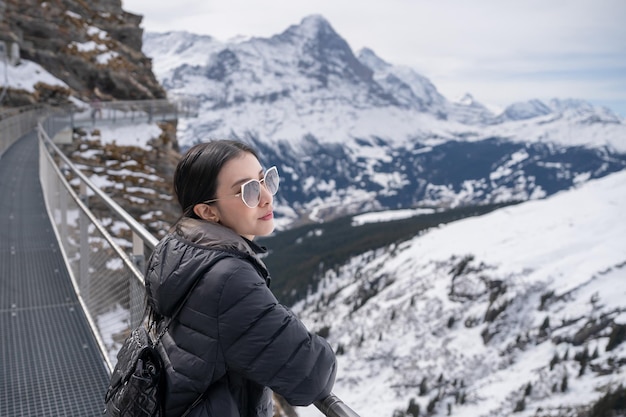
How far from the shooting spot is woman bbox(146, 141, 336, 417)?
7.51 ft

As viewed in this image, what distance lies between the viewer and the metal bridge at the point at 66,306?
15.8ft

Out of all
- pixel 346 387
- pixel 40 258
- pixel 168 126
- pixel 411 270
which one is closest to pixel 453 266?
pixel 411 270

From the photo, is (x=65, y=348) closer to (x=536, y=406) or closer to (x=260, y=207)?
(x=260, y=207)

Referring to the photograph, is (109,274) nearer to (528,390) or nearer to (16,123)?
(16,123)

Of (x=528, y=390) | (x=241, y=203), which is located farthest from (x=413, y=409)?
(x=241, y=203)

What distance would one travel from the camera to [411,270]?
541 ft

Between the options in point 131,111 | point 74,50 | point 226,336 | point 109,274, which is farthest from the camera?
point 74,50

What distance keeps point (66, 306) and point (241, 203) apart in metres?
5.52

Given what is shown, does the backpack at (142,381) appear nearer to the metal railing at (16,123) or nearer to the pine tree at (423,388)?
the metal railing at (16,123)

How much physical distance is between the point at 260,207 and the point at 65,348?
14.0 ft

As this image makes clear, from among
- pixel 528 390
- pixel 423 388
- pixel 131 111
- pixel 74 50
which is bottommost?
pixel 423 388

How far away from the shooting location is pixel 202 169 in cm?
266

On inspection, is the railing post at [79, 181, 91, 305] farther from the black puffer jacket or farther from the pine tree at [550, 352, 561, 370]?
the pine tree at [550, 352, 561, 370]

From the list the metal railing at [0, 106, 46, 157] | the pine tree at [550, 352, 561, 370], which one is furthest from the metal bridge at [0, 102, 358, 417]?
the pine tree at [550, 352, 561, 370]
